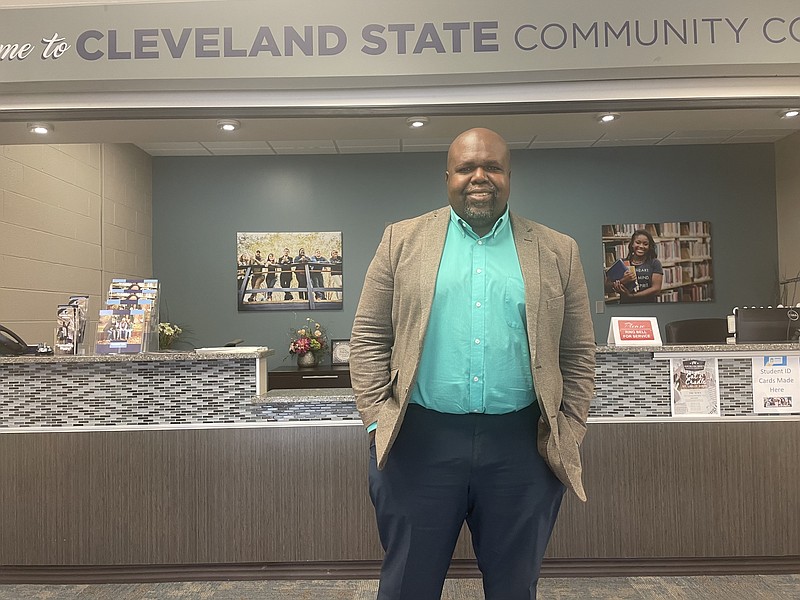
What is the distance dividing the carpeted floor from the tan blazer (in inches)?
48.9

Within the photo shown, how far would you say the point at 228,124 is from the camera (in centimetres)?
299

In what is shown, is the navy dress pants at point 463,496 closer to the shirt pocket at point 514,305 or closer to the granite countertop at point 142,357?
the shirt pocket at point 514,305

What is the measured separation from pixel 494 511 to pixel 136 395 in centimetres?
180

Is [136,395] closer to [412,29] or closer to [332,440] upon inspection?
[332,440]

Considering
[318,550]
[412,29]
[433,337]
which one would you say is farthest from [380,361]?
[412,29]

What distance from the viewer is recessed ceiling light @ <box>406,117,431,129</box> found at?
289 cm

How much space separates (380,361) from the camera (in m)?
1.72

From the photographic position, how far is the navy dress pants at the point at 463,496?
1.62 metres

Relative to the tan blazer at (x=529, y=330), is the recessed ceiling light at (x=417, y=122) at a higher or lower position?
higher

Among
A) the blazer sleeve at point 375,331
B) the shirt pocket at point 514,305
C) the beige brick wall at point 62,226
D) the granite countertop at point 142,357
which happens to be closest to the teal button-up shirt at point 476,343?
the shirt pocket at point 514,305

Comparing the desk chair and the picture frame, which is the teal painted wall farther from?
the desk chair

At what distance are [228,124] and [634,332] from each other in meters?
2.13

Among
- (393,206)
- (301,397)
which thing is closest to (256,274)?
(393,206)

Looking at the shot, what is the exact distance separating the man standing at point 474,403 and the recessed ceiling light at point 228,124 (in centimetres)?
162
